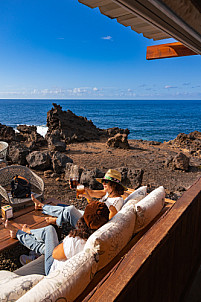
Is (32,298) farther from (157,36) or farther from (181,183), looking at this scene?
(181,183)

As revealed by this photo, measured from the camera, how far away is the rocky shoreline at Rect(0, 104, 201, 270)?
546 centimetres

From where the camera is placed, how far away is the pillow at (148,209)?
197cm

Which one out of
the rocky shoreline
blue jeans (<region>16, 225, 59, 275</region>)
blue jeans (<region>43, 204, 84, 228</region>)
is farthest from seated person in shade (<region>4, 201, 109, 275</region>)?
the rocky shoreline

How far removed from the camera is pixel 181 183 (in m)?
6.55

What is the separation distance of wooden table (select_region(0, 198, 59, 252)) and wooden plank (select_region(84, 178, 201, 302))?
5.22 feet

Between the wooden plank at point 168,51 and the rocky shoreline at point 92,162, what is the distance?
10.1 feet

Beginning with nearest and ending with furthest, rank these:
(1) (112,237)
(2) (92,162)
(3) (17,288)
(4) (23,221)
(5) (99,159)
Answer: (3) (17,288)
(1) (112,237)
(4) (23,221)
(2) (92,162)
(5) (99,159)

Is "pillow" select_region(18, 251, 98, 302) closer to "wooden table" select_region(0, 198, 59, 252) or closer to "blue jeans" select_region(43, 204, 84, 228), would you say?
"blue jeans" select_region(43, 204, 84, 228)

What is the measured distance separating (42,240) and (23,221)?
0.70 meters

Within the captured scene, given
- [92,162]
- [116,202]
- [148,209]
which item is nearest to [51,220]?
[116,202]

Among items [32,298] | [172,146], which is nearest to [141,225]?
[32,298]

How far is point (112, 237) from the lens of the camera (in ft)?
5.18

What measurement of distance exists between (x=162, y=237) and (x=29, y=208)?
232cm

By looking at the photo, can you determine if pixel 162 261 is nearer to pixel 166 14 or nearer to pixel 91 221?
pixel 91 221
